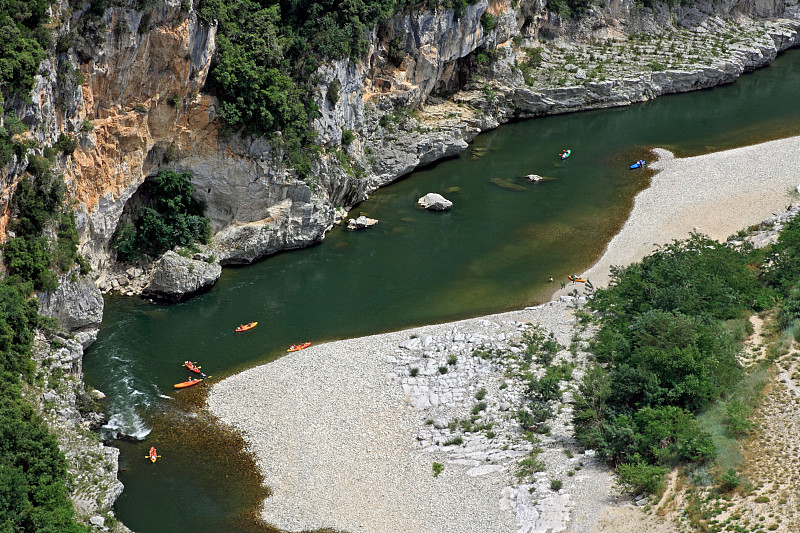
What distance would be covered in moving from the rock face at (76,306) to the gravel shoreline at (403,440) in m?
6.88

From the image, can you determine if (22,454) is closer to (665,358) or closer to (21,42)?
(21,42)

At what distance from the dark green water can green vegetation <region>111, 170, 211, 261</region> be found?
9.60ft

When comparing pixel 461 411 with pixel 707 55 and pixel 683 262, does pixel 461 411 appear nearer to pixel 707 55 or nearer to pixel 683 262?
pixel 683 262

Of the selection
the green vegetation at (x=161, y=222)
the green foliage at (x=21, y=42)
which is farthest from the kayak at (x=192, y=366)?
the green foliage at (x=21, y=42)

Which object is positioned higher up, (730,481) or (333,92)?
(333,92)

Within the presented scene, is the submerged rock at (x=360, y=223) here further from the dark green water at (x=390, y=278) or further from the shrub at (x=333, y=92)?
the shrub at (x=333, y=92)

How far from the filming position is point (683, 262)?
44000 mm

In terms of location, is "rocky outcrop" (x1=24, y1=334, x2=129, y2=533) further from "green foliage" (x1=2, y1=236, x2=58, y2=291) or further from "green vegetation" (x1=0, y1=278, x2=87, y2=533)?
"green foliage" (x1=2, y1=236, x2=58, y2=291)

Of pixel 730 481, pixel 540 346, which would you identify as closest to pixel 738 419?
pixel 730 481

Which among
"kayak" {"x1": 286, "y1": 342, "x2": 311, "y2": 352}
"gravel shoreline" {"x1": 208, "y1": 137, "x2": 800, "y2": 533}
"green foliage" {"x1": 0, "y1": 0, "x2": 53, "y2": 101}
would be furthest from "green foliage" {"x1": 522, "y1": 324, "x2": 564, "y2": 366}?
"green foliage" {"x1": 0, "y1": 0, "x2": 53, "y2": 101}

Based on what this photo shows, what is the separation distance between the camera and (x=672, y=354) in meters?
35.1

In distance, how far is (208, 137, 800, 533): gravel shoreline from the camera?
31453 mm

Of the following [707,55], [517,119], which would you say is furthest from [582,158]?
[707,55]

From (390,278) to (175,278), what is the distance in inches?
463
